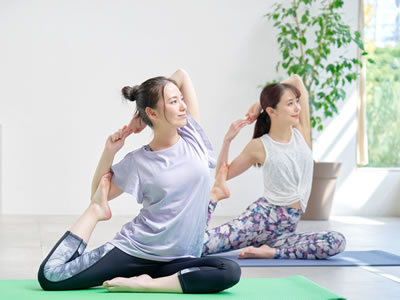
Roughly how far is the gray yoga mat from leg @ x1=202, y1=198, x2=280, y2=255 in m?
0.10

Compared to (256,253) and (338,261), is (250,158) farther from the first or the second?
(338,261)

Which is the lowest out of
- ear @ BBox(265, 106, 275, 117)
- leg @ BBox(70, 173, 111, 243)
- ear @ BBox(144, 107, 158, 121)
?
leg @ BBox(70, 173, 111, 243)

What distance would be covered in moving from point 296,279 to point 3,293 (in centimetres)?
111

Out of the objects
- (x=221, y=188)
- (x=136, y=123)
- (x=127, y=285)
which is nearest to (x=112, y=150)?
(x=136, y=123)

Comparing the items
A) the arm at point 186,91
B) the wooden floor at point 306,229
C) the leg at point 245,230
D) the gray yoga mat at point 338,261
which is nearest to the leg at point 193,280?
the wooden floor at point 306,229

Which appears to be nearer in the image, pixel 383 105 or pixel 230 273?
pixel 230 273

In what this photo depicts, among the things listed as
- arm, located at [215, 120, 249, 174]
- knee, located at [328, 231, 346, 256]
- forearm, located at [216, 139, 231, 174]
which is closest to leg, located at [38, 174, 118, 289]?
arm, located at [215, 120, 249, 174]

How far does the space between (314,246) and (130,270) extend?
1323mm

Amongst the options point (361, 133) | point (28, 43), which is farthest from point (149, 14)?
point (361, 133)

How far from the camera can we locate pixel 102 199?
2.53 m

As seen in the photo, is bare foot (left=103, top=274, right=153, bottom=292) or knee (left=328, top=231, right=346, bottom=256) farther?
knee (left=328, top=231, right=346, bottom=256)

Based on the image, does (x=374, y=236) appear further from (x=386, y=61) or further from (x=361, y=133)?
(x=386, y=61)

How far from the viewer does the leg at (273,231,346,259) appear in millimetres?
3502

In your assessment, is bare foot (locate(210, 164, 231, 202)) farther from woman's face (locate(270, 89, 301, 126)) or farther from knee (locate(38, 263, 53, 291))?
knee (locate(38, 263, 53, 291))
